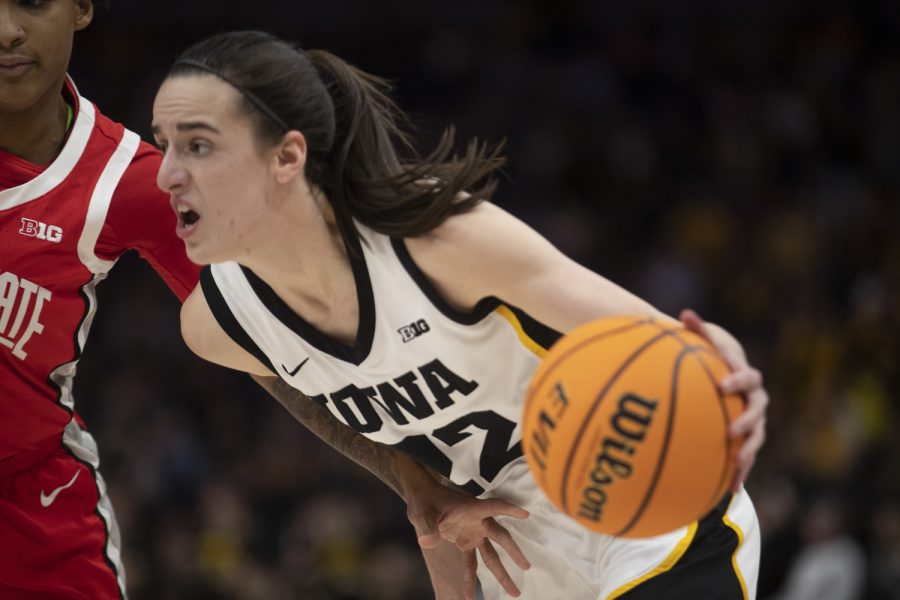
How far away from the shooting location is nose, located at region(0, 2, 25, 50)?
124 inches

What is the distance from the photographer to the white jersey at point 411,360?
120 inches

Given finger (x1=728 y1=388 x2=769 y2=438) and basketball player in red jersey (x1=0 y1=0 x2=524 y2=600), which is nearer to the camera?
finger (x1=728 y1=388 x2=769 y2=438)

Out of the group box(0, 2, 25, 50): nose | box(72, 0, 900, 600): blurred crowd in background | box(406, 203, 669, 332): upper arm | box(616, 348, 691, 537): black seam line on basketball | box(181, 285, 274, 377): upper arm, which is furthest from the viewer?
box(72, 0, 900, 600): blurred crowd in background

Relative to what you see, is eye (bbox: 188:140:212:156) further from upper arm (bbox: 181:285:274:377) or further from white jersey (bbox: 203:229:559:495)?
upper arm (bbox: 181:285:274:377)

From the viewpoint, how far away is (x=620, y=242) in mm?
10438

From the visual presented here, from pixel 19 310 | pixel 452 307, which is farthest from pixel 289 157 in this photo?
pixel 19 310

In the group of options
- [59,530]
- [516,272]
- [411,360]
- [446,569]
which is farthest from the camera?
[446,569]

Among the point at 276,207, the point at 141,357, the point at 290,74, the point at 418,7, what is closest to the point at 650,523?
the point at 276,207

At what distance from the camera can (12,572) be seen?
133 inches

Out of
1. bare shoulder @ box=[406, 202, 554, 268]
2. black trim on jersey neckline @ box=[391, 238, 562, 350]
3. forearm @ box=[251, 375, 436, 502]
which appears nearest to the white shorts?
forearm @ box=[251, 375, 436, 502]

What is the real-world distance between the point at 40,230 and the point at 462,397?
1.17 meters

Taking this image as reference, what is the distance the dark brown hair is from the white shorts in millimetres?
800

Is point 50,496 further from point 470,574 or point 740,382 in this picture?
point 740,382

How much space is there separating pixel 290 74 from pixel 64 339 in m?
1.00
